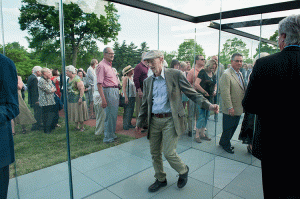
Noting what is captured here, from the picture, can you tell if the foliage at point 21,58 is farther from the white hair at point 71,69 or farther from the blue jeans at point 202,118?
the blue jeans at point 202,118

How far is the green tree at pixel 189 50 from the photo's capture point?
3.76m

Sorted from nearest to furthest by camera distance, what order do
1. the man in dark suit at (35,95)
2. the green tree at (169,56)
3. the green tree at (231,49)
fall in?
the man in dark suit at (35,95), the green tree at (169,56), the green tree at (231,49)

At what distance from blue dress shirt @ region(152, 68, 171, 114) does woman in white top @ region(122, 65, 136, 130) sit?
511 millimetres

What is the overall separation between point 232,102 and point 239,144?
3.00 ft

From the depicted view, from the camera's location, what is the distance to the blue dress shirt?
2.66 metres

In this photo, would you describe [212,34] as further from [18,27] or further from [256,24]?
[18,27]

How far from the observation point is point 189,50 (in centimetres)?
383

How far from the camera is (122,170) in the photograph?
3.21 metres

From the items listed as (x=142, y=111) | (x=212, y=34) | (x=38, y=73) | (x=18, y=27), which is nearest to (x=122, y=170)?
(x=142, y=111)

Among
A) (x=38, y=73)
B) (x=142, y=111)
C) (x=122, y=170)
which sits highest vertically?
(x=38, y=73)

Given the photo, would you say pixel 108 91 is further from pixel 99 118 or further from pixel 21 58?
pixel 21 58

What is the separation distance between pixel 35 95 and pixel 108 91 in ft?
3.35

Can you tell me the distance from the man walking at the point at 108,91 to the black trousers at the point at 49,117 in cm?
76

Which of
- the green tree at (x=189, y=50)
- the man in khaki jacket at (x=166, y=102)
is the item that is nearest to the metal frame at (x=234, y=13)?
the green tree at (x=189, y=50)
